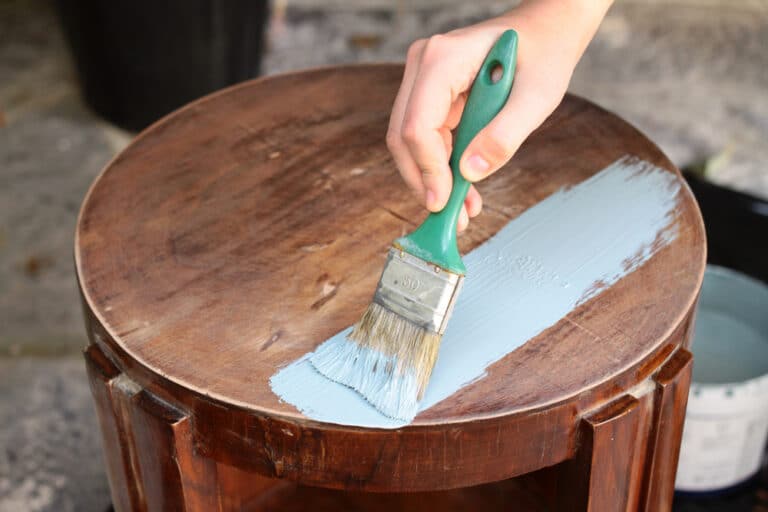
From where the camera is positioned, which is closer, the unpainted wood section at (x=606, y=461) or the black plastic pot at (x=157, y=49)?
the unpainted wood section at (x=606, y=461)

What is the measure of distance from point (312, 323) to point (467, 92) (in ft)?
0.91

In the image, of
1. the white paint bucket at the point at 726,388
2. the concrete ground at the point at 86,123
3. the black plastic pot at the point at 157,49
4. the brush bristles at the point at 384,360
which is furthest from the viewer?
the black plastic pot at the point at 157,49

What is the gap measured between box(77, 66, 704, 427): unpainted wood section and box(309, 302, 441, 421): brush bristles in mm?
28

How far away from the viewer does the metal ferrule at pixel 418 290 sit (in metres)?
0.87

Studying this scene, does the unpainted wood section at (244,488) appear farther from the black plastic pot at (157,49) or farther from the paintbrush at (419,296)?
the black plastic pot at (157,49)

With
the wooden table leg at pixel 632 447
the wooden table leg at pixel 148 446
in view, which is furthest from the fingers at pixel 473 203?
the wooden table leg at pixel 148 446

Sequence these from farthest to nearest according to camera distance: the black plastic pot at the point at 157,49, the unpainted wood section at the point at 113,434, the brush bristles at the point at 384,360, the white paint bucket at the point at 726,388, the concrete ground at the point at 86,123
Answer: the black plastic pot at the point at 157,49 < the concrete ground at the point at 86,123 < the white paint bucket at the point at 726,388 < the unpainted wood section at the point at 113,434 < the brush bristles at the point at 384,360

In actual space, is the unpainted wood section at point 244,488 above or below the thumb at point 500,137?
below

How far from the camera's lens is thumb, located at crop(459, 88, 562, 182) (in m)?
0.86

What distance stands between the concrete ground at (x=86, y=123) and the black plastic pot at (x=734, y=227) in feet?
1.27

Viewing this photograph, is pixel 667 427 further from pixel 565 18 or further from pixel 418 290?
pixel 565 18

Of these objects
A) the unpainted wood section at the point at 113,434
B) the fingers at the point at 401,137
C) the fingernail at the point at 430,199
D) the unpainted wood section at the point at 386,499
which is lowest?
the unpainted wood section at the point at 386,499

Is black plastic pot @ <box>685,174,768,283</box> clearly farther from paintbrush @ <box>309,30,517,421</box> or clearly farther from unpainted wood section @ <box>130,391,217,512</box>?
unpainted wood section @ <box>130,391,217,512</box>

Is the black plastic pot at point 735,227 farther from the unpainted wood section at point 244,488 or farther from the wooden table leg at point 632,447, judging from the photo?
the unpainted wood section at point 244,488
